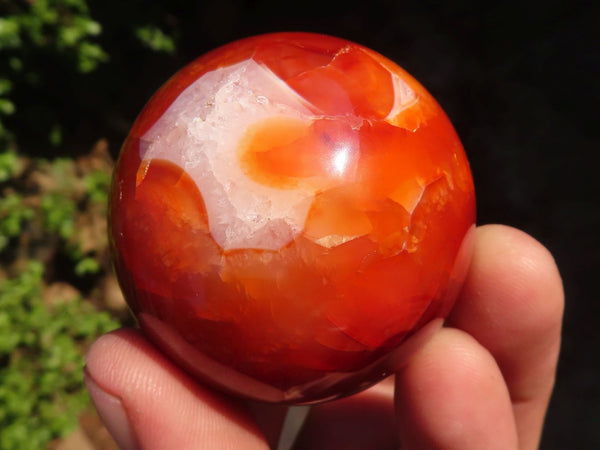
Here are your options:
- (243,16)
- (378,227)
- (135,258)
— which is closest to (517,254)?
(378,227)

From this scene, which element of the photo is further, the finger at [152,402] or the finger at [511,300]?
the finger at [511,300]

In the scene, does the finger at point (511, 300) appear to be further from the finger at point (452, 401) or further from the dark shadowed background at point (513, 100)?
the dark shadowed background at point (513, 100)

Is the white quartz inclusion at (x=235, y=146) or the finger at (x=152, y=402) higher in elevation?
the white quartz inclusion at (x=235, y=146)

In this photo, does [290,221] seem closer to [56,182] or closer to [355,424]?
[355,424]

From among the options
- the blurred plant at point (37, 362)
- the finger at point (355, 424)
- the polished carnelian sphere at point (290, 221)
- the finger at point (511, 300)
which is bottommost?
the blurred plant at point (37, 362)

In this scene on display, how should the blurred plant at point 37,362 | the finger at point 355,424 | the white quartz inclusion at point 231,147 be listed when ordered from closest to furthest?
1. the white quartz inclusion at point 231,147
2. the finger at point 355,424
3. the blurred plant at point 37,362

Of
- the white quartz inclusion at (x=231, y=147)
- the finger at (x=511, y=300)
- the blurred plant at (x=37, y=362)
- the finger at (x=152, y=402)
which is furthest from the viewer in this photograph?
the blurred plant at (x=37, y=362)

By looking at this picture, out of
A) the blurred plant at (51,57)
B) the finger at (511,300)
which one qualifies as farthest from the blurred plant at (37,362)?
the finger at (511,300)
